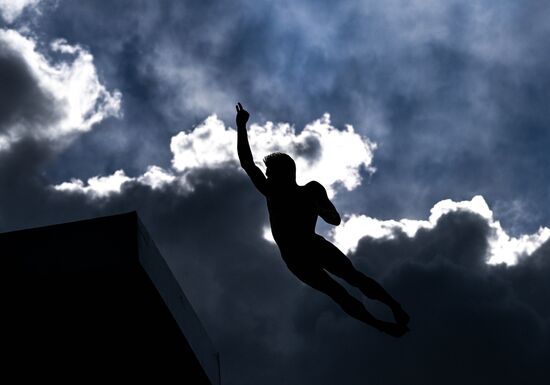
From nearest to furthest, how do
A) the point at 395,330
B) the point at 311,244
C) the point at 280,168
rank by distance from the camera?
1. the point at 395,330
2. the point at 311,244
3. the point at 280,168

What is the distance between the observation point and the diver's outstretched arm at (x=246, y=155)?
345 inches

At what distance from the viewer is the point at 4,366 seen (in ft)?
28.1

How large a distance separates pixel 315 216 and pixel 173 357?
8.46 ft

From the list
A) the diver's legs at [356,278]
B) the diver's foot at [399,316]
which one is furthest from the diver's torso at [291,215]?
the diver's foot at [399,316]

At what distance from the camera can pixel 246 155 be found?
8969 mm

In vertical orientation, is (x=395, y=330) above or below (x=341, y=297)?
below

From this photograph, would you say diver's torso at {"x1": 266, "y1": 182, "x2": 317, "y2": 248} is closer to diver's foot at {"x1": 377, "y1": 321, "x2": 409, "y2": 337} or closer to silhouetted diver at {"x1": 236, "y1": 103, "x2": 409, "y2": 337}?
silhouetted diver at {"x1": 236, "y1": 103, "x2": 409, "y2": 337}

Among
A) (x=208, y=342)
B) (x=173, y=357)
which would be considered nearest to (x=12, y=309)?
(x=173, y=357)

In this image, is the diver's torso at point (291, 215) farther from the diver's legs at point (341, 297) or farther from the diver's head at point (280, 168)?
the diver's legs at point (341, 297)

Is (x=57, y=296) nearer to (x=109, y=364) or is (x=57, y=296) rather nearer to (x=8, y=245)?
(x=8, y=245)

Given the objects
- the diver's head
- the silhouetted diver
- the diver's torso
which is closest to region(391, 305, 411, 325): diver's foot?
the silhouetted diver

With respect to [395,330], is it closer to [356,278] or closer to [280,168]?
[356,278]

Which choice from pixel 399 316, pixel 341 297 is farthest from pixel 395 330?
pixel 341 297

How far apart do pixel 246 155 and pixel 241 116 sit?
54cm
